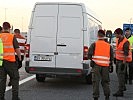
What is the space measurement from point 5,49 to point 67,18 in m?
3.34

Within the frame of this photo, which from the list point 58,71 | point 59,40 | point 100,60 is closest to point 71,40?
point 59,40

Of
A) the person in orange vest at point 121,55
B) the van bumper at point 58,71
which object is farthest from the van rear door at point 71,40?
the person in orange vest at point 121,55

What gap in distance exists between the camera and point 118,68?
11891mm

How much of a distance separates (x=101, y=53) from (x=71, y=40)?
268 cm

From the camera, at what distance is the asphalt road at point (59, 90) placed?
1140 cm

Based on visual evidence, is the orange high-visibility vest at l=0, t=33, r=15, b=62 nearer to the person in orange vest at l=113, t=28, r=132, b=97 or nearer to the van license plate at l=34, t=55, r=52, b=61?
the van license plate at l=34, t=55, r=52, b=61

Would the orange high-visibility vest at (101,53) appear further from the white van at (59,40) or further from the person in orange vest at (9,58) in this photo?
the white van at (59,40)

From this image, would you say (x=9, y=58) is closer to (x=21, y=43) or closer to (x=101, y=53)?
(x=101, y=53)

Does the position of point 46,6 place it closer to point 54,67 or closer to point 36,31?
point 36,31

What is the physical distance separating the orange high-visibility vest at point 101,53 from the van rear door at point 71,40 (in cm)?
245

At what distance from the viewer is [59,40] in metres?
12.8

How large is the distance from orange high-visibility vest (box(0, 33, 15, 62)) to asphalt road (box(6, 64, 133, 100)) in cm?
132

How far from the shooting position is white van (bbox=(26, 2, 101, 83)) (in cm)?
1276

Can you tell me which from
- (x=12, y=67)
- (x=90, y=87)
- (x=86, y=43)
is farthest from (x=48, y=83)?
(x=12, y=67)
